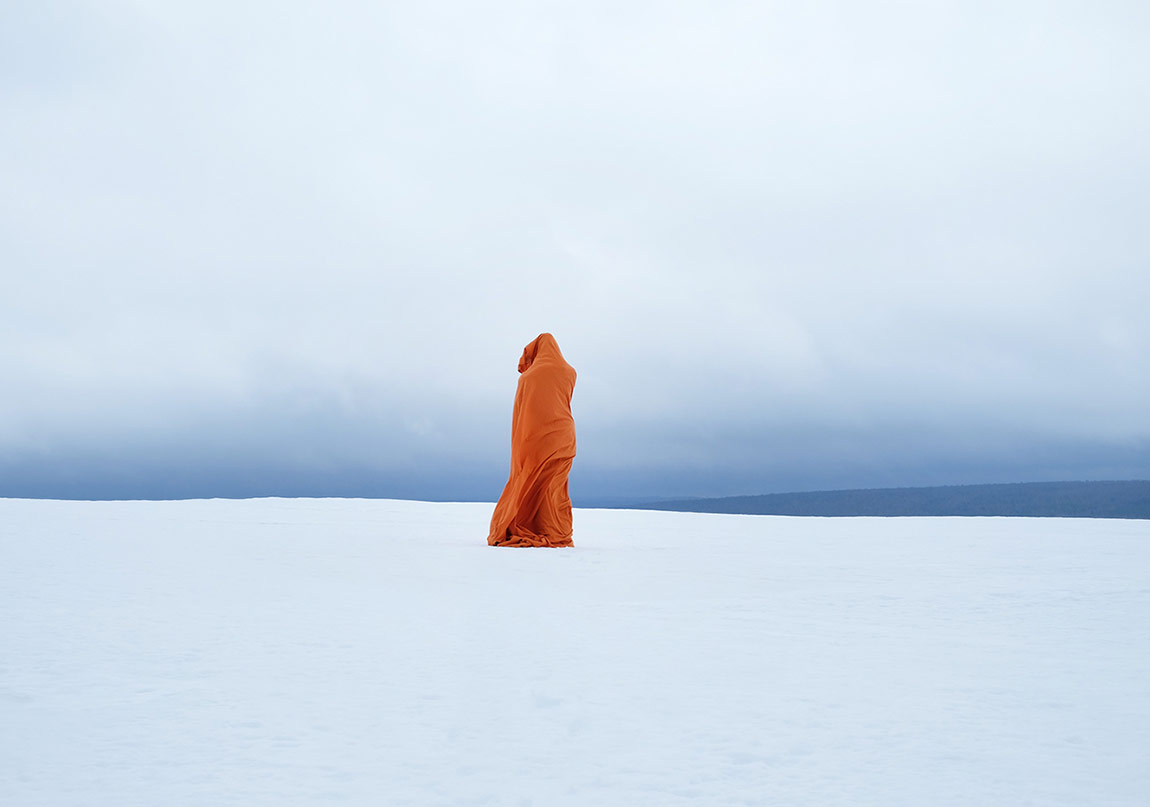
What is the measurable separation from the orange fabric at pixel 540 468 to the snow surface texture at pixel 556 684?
319cm

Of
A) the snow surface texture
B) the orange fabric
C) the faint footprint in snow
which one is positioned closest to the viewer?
the snow surface texture

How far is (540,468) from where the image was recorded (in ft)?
44.3

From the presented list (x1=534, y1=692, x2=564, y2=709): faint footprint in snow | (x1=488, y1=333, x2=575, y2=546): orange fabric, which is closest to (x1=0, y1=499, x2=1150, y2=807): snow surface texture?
(x1=534, y1=692, x2=564, y2=709): faint footprint in snow

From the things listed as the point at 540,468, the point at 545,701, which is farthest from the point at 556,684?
the point at 540,468

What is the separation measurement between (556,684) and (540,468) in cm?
854

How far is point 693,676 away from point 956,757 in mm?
1620

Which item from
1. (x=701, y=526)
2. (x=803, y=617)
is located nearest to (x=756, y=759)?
(x=803, y=617)

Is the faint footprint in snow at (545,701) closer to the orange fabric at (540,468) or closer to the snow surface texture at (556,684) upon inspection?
the snow surface texture at (556,684)

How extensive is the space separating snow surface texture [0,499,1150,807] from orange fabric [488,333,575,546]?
3.19 m

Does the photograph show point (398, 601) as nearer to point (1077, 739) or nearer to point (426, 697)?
point (426, 697)

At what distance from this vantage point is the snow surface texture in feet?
12.1

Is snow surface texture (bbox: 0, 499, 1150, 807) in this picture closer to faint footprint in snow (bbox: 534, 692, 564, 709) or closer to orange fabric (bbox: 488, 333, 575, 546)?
faint footprint in snow (bbox: 534, 692, 564, 709)

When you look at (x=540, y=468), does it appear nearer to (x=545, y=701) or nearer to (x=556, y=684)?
(x=556, y=684)

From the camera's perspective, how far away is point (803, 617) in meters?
7.26
